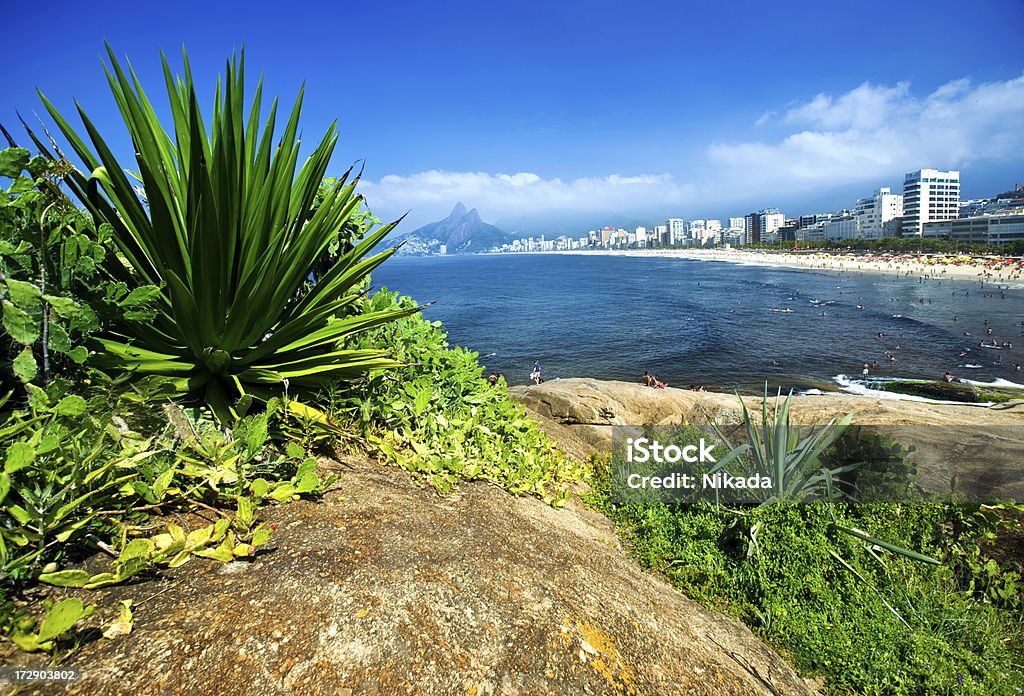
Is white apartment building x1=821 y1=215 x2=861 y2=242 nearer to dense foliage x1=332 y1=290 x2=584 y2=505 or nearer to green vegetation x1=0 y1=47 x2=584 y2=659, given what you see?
dense foliage x1=332 y1=290 x2=584 y2=505

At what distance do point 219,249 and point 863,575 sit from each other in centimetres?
522

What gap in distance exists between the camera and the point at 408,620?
206 cm

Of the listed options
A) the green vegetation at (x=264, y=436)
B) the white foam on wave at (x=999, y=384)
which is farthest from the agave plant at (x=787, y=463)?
the white foam on wave at (x=999, y=384)

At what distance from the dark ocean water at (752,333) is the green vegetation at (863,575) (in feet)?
73.5

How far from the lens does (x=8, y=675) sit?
1413 mm

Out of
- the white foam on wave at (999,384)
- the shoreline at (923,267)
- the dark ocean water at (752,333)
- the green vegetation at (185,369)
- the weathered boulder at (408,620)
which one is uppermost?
the green vegetation at (185,369)

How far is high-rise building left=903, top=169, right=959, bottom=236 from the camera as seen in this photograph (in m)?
159

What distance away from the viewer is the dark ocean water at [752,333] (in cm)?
2978

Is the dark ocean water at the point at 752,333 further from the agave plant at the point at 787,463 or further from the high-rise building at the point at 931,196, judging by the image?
the high-rise building at the point at 931,196

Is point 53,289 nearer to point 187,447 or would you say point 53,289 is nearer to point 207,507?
point 187,447

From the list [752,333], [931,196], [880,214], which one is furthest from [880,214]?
[752,333]

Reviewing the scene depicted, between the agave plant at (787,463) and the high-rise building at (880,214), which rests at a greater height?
the high-rise building at (880,214)

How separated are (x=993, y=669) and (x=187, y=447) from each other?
198 inches

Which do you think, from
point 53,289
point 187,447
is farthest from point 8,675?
point 53,289
